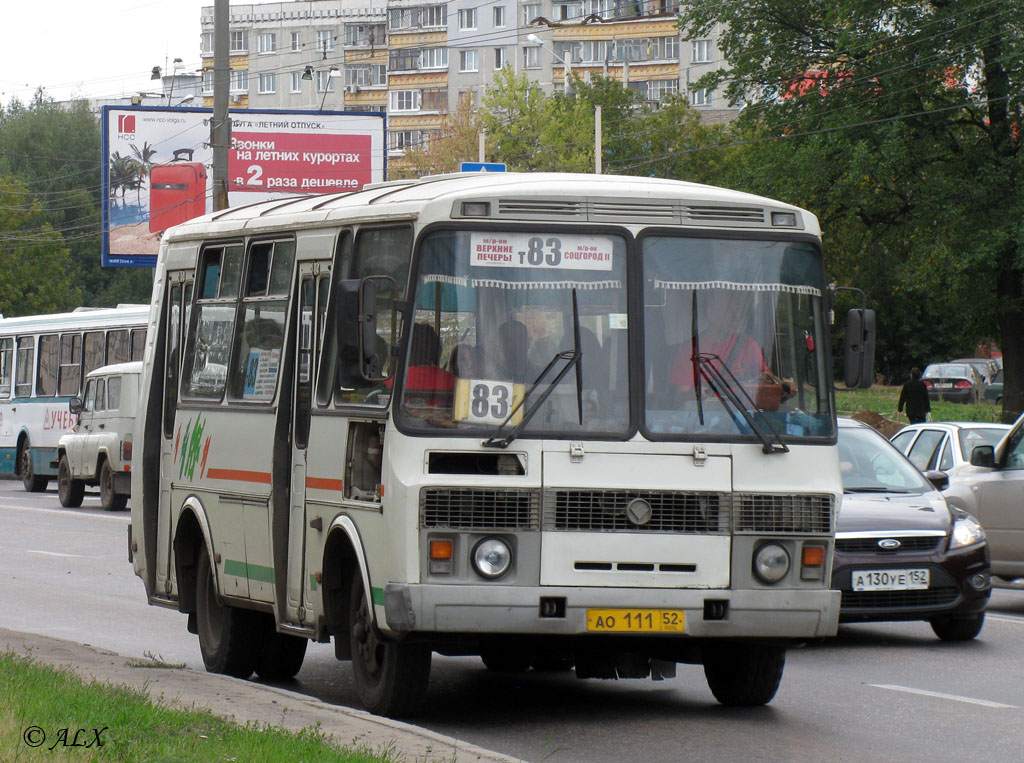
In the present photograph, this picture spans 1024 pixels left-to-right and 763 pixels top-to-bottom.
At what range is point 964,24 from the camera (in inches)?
1636

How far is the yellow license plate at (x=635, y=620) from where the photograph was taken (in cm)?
859

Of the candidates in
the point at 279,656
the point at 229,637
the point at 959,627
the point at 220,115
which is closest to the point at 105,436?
the point at 220,115

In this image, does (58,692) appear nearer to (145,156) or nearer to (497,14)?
(145,156)

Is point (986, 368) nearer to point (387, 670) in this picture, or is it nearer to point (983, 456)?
point (983, 456)

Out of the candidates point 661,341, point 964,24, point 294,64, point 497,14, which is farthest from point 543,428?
point 294,64

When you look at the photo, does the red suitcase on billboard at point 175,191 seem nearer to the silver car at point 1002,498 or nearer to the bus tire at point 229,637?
the silver car at point 1002,498

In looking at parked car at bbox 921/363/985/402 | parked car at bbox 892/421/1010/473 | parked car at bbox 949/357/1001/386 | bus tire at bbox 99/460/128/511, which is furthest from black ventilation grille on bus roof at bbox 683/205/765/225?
parked car at bbox 949/357/1001/386

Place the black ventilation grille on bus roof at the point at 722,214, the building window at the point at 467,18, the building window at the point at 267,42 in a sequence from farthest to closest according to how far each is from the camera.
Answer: the building window at the point at 267,42 → the building window at the point at 467,18 → the black ventilation grille on bus roof at the point at 722,214

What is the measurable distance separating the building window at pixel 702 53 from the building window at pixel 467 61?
46.3 feet

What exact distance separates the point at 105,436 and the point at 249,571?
19.2m

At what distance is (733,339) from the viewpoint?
8961 mm

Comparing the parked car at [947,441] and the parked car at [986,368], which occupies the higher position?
the parked car at [947,441]

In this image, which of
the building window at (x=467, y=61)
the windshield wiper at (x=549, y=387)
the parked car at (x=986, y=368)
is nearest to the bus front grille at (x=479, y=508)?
the windshield wiper at (x=549, y=387)

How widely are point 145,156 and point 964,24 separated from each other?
2239cm
